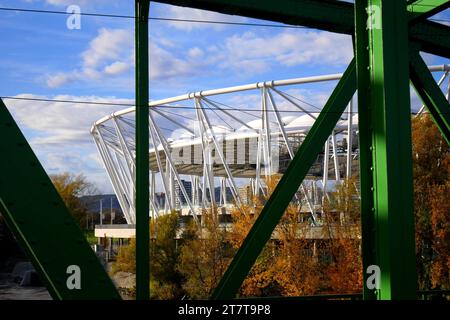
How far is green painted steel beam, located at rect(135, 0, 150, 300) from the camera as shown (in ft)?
15.3

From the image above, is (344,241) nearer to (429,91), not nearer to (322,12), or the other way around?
(429,91)

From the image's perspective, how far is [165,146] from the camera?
192 ft

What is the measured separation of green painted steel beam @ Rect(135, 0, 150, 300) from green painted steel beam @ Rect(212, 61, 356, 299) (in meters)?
0.62

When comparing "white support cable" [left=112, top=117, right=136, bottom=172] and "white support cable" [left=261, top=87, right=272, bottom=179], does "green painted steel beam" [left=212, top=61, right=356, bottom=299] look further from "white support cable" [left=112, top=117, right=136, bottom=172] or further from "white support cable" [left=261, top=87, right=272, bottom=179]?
"white support cable" [left=112, top=117, right=136, bottom=172]

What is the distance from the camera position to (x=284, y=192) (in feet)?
16.5

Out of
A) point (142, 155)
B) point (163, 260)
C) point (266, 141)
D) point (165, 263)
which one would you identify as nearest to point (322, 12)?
point (142, 155)

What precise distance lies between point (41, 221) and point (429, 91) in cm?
435

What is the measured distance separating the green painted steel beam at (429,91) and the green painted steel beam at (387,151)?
133cm

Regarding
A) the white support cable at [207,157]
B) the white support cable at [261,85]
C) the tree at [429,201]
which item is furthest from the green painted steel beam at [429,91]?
the white support cable at [207,157]
